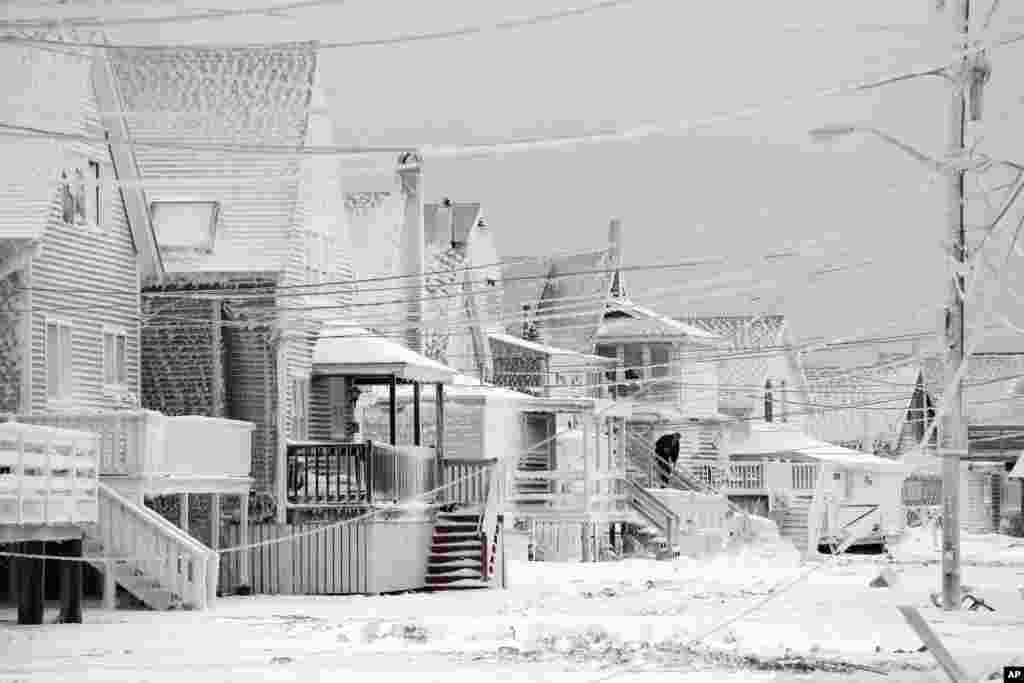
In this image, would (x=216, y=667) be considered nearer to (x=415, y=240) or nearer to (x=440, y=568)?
(x=440, y=568)

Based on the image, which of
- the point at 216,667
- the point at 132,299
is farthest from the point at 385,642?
the point at 132,299

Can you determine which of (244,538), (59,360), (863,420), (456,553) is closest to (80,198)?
(59,360)

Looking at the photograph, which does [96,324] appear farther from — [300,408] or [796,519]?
[796,519]

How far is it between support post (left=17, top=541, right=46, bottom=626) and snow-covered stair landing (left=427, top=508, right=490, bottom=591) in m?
11.8

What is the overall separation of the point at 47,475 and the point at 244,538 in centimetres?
911

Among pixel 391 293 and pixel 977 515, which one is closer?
pixel 391 293

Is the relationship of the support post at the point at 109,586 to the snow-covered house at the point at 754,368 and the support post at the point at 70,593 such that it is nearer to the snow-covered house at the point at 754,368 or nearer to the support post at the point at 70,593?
the support post at the point at 70,593

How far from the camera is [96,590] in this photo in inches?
1453

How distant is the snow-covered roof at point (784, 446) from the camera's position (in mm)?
81250

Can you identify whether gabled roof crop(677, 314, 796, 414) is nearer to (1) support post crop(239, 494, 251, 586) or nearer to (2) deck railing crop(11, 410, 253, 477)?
(1) support post crop(239, 494, 251, 586)

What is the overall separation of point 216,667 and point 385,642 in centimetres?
363

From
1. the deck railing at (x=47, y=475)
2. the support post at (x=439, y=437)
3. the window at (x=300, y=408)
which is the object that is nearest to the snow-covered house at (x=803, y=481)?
the support post at (x=439, y=437)

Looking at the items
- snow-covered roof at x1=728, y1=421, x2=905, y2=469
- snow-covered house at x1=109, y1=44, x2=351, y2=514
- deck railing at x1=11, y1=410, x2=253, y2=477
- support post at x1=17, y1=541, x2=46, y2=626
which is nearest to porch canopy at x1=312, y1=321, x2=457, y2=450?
snow-covered house at x1=109, y1=44, x2=351, y2=514

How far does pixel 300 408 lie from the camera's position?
4134 cm
